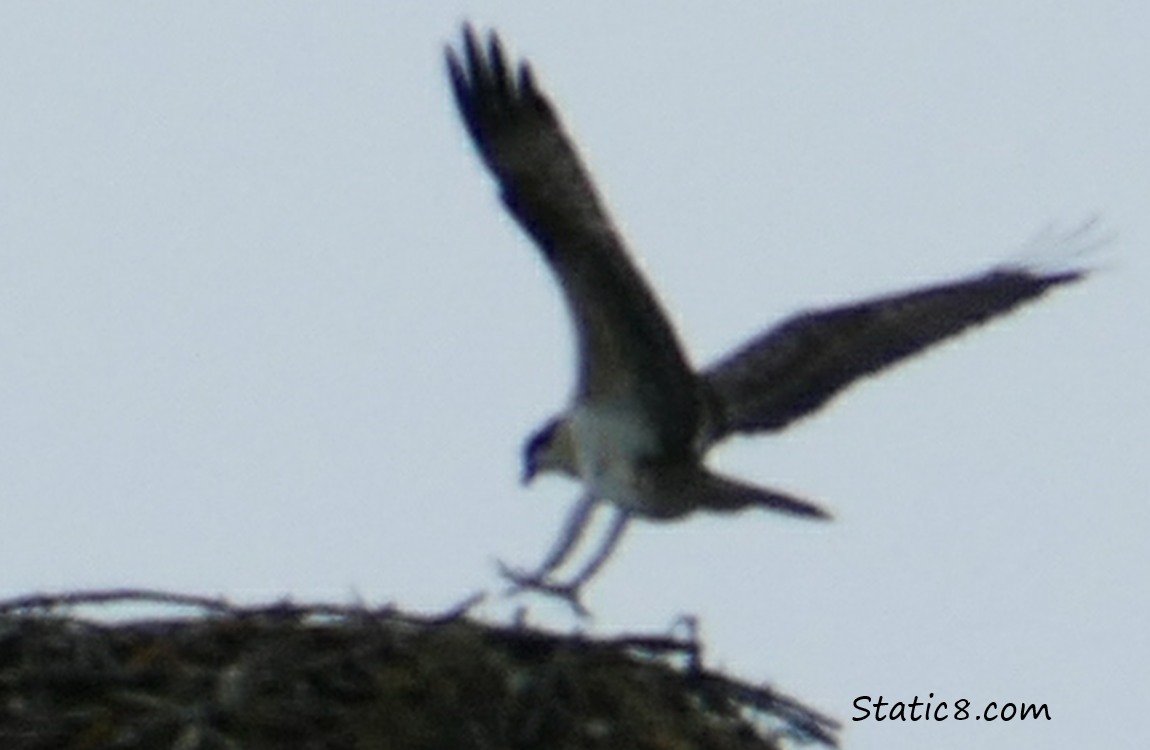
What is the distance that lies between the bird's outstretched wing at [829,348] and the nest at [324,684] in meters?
1.98

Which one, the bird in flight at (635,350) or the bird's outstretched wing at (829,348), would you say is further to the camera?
the bird's outstretched wing at (829,348)

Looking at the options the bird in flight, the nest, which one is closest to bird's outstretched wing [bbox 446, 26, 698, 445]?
the bird in flight

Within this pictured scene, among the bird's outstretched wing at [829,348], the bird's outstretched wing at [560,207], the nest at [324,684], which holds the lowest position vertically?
the nest at [324,684]

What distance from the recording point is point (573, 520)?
1082 centimetres

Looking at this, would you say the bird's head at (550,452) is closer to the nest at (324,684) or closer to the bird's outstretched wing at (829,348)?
the bird's outstretched wing at (829,348)

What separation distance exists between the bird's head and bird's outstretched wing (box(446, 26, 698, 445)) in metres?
0.94

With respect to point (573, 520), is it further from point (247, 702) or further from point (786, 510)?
point (247, 702)

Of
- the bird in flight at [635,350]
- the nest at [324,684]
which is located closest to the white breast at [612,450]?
the bird in flight at [635,350]

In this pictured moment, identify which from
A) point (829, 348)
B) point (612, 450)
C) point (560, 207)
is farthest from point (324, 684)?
point (829, 348)

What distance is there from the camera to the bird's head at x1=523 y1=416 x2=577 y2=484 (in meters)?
11.0

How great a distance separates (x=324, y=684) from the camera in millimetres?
8711

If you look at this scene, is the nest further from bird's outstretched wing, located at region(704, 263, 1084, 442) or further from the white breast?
bird's outstretched wing, located at region(704, 263, 1084, 442)

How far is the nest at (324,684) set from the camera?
28.0 ft

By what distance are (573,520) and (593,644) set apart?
1761 mm
